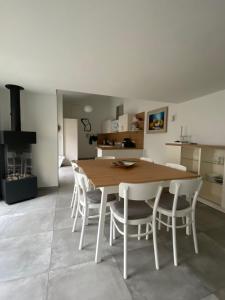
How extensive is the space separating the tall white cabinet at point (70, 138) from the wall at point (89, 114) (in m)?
1.28

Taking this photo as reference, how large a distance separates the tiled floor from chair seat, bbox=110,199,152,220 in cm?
47

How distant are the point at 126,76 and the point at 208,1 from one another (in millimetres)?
1445

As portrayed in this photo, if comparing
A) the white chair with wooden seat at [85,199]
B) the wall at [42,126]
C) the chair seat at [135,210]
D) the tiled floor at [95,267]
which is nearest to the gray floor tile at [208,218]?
the tiled floor at [95,267]

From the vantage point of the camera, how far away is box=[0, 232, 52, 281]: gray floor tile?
1.49 meters

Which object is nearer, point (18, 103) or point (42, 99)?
point (18, 103)

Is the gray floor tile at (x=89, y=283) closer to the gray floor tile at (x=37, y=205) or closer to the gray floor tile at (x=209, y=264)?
the gray floor tile at (x=209, y=264)

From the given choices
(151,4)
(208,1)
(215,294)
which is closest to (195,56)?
(208,1)

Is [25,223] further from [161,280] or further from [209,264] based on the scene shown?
[209,264]

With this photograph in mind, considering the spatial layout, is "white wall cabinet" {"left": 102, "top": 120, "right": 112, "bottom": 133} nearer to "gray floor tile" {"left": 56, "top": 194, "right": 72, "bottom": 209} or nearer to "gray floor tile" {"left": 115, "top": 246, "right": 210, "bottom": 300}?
"gray floor tile" {"left": 56, "top": 194, "right": 72, "bottom": 209}

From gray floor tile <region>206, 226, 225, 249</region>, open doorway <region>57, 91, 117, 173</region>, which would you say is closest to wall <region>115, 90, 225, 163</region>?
gray floor tile <region>206, 226, 225, 249</region>

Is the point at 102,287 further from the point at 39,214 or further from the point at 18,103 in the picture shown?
the point at 18,103

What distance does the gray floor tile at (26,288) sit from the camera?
49.7 inches

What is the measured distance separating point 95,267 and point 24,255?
2.51 ft

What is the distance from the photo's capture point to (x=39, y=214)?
2572 mm
